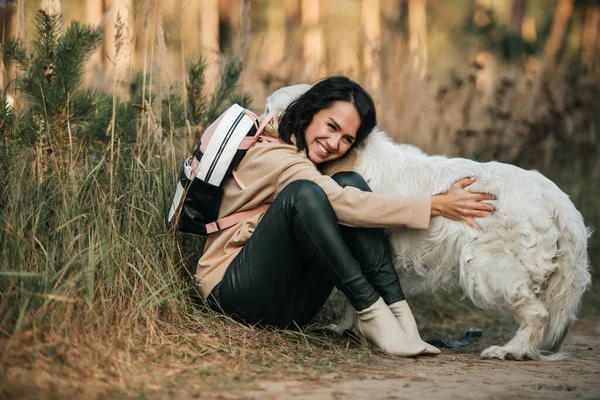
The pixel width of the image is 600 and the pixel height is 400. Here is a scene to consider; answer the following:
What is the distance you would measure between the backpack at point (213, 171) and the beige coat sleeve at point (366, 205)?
24 centimetres

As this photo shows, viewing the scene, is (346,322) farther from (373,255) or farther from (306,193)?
(306,193)

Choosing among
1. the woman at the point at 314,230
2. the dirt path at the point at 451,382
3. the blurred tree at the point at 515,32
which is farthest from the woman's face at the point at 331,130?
the blurred tree at the point at 515,32

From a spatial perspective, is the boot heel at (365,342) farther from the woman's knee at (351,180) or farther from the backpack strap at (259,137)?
the backpack strap at (259,137)

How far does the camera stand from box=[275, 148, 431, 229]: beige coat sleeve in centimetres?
299

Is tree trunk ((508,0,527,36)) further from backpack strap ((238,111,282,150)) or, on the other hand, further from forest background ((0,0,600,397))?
backpack strap ((238,111,282,150))

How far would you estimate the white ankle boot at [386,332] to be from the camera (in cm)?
307

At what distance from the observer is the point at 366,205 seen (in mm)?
2988

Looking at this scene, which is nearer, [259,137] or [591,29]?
[259,137]

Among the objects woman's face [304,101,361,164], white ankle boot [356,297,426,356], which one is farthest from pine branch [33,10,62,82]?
white ankle boot [356,297,426,356]

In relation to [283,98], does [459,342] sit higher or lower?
lower

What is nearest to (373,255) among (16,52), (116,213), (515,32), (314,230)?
(314,230)

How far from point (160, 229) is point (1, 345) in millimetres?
1119

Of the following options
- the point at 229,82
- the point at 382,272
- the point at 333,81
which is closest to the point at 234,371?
the point at 382,272

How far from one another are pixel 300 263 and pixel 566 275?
4.11 ft
